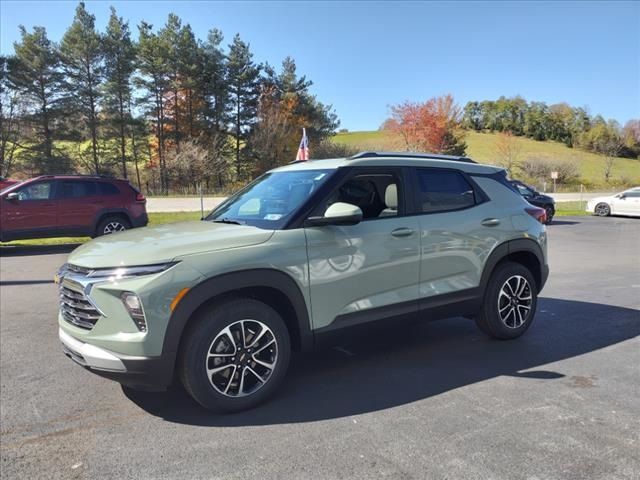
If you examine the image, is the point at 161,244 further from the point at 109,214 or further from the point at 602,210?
the point at 602,210

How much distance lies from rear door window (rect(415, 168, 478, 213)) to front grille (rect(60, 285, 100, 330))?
269 cm

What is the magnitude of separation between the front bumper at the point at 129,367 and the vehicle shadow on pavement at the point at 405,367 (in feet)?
1.43

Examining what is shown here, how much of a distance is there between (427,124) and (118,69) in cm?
3132

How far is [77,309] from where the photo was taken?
3.22 meters

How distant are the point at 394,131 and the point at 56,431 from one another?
5322 centimetres

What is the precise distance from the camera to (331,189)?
12.3 feet

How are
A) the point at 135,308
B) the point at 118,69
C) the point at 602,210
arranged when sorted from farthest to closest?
the point at 118,69 → the point at 602,210 → the point at 135,308

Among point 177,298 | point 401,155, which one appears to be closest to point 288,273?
point 177,298

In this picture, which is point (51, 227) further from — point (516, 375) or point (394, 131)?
point (394, 131)

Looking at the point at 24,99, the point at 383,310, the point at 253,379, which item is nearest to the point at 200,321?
the point at 253,379

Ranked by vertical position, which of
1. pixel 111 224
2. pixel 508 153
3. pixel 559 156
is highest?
pixel 508 153

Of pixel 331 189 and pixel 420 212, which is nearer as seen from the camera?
pixel 331 189

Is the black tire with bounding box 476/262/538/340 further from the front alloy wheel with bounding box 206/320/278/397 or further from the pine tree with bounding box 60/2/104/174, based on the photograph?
the pine tree with bounding box 60/2/104/174

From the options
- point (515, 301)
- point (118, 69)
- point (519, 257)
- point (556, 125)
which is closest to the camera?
point (515, 301)
